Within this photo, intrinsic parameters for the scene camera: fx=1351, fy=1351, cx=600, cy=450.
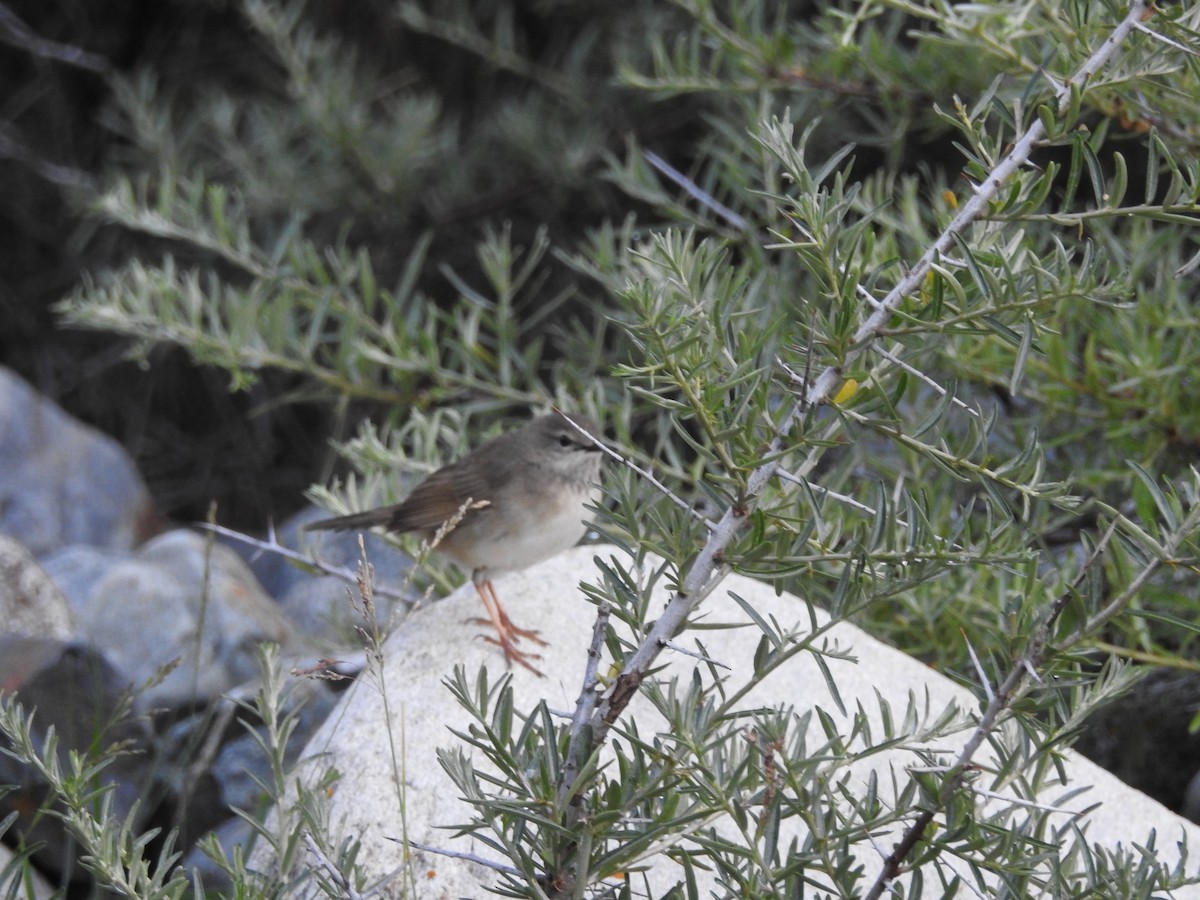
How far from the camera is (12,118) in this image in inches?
269

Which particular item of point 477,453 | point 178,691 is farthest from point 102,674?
point 477,453

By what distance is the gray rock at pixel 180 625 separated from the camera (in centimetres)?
408

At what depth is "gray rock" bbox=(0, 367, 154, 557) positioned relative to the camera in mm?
5734

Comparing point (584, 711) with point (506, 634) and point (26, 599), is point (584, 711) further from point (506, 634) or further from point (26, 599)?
point (26, 599)

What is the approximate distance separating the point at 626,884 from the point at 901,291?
0.90 meters

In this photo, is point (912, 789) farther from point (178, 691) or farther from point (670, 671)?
point (178, 691)

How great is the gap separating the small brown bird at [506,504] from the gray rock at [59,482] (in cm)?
244

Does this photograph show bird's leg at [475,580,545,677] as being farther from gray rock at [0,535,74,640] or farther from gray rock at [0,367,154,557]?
gray rock at [0,367,154,557]

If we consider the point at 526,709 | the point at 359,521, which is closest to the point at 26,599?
the point at 359,521

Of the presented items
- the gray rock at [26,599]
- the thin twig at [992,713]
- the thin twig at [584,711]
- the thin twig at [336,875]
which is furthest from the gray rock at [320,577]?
the thin twig at [992,713]

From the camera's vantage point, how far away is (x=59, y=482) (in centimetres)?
592

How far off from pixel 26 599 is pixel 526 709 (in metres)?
1.48

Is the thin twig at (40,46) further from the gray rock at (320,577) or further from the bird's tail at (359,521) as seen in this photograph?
the bird's tail at (359,521)

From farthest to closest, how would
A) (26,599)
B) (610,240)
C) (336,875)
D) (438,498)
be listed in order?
(610,240), (438,498), (26,599), (336,875)
